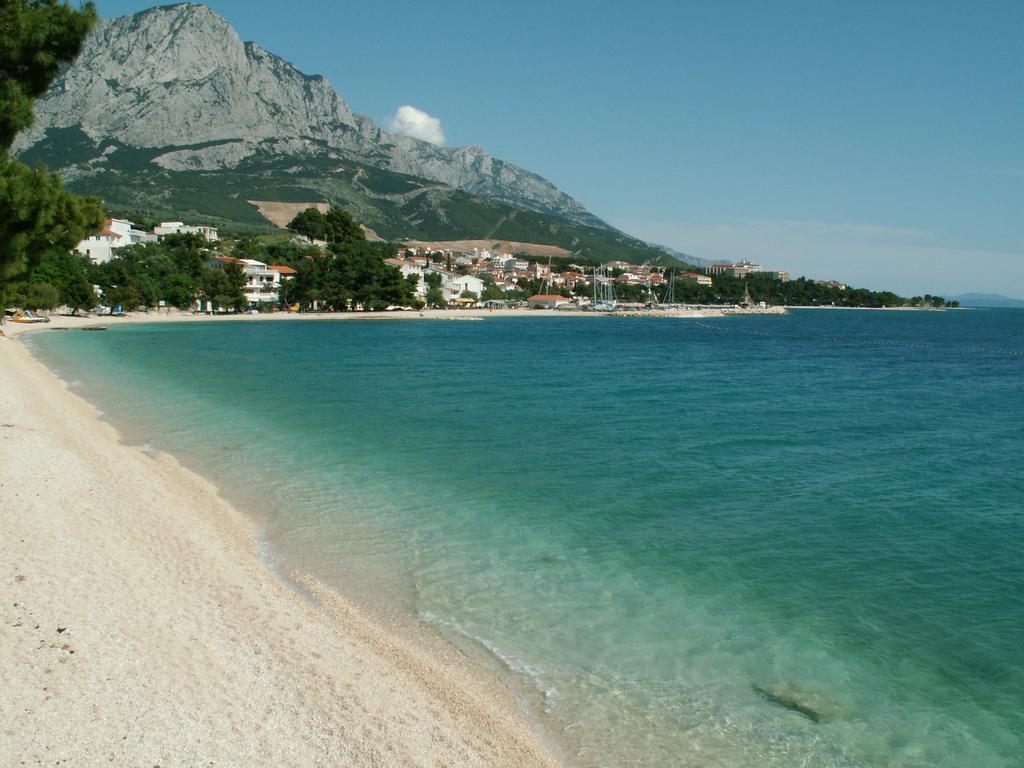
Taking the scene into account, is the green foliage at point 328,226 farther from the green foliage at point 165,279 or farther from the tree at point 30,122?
the tree at point 30,122

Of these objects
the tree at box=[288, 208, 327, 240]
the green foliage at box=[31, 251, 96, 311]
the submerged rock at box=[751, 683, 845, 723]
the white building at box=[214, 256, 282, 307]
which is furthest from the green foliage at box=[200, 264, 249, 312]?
the submerged rock at box=[751, 683, 845, 723]

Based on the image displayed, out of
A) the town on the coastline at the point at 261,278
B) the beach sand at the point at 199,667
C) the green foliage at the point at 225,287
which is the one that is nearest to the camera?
the beach sand at the point at 199,667

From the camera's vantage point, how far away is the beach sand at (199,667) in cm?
593

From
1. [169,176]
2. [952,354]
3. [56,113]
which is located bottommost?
[952,354]

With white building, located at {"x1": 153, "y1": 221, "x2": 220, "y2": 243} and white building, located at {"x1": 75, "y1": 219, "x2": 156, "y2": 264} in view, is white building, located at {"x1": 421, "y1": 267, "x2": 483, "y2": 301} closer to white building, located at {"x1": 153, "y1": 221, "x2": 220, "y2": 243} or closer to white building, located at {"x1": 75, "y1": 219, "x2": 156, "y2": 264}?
white building, located at {"x1": 153, "y1": 221, "x2": 220, "y2": 243}

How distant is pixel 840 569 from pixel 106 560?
33.3 feet

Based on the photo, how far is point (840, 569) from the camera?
11461 mm

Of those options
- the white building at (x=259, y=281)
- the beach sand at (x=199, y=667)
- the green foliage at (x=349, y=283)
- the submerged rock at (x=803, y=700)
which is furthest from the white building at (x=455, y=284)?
the submerged rock at (x=803, y=700)

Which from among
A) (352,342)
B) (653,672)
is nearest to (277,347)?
(352,342)

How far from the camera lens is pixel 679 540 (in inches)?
494

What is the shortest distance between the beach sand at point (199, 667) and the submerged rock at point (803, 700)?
2.60 meters

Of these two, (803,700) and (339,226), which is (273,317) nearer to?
(339,226)

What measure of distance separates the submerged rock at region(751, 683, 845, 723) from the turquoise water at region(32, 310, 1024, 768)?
4cm

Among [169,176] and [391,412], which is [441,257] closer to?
[169,176]
